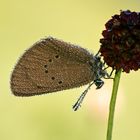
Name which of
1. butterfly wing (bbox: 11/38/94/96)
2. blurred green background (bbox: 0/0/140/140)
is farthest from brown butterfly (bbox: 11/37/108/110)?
blurred green background (bbox: 0/0/140/140)

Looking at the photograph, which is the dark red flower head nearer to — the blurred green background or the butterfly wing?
the butterfly wing

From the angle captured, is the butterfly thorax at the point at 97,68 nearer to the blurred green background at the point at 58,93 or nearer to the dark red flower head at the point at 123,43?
the dark red flower head at the point at 123,43

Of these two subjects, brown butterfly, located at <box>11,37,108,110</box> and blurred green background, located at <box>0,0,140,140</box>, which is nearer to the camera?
brown butterfly, located at <box>11,37,108,110</box>

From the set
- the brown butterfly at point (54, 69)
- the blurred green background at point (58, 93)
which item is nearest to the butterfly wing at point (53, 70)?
the brown butterfly at point (54, 69)

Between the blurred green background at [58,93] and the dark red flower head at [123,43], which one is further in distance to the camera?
the blurred green background at [58,93]

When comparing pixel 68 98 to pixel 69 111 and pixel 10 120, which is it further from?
pixel 10 120

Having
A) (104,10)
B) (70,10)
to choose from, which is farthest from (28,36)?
(104,10)

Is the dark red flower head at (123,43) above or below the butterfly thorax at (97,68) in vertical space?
above
